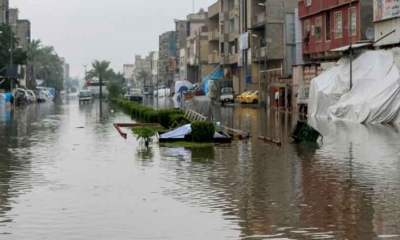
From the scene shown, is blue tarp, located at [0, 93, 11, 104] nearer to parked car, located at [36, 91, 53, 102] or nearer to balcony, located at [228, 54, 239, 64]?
balcony, located at [228, 54, 239, 64]

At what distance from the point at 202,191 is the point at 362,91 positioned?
2680 centimetres

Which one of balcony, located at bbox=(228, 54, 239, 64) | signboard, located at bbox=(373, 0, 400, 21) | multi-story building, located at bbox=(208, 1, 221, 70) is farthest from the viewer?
multi-story building, located at bbox=(208, 1, 221, 70)

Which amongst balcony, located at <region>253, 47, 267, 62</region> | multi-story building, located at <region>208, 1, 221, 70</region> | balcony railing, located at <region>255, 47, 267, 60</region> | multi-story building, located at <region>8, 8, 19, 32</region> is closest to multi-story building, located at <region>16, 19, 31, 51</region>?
multi-story building, located at <region>8, 8, 19, 32</region>

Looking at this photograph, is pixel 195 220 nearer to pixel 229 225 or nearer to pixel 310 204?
pixel 229 225

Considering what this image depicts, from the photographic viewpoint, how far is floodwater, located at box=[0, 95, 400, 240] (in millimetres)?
10523

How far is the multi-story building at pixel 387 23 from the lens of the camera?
3953 centimetres

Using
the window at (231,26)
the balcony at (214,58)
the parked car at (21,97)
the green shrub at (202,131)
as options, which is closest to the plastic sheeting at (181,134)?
the green shrub at (202,131)

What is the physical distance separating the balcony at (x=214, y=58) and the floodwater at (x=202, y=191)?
239 ft

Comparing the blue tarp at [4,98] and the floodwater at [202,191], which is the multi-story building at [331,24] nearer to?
the floodwater at [202,191]

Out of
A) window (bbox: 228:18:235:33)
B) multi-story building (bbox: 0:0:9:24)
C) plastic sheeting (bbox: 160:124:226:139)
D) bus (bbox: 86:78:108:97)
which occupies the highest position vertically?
multi-story building (bbox: 0:0:9:24)

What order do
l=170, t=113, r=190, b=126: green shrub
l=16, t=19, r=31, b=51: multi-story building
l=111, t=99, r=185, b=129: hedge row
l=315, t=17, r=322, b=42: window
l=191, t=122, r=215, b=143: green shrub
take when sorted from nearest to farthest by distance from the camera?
1. l=191, t=122, r=215, b=143: green shrub
2. l=170, t=113, r=190, b=126: green shrub
3. l=111, t=99, r=185, b=129: hedge row
4. l=315, t=17, r=322, b=42: window
5. l=16, t=19, r=31, b=51: multi-story building

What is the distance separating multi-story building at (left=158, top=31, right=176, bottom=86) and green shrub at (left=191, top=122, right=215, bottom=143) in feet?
431

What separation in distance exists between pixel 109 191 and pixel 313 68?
39.5m

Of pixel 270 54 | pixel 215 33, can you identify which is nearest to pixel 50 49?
pixel 215 33
